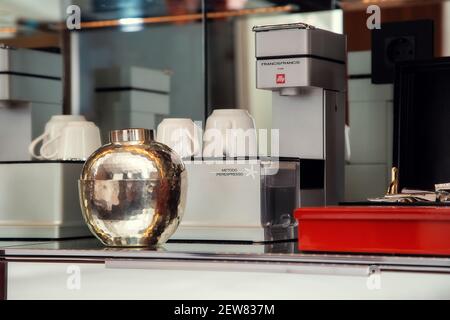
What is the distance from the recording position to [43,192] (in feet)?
6.62

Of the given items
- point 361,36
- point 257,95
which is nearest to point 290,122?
point 361,36

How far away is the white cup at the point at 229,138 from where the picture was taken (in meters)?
1.97

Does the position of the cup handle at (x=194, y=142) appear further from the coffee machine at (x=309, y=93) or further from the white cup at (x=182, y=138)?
the coffee machine at (x=309, y=93)

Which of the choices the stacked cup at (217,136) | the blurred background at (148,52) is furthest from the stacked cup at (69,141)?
the blurred background at (148,52)

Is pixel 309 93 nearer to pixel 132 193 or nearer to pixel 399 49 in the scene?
pixel 399 49

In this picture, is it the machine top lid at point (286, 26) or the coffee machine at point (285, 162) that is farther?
the machine top lid at point (286, 26)

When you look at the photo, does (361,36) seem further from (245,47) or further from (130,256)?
(130,256)

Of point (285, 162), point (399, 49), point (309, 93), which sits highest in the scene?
point (399, 49)

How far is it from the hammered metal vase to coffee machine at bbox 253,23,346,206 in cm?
38

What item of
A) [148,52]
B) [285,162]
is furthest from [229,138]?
[148,52]

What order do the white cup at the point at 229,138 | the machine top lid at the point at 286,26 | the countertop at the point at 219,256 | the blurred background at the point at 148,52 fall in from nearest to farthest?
the countertop at the point at 219,256 < the white cup at the point at 229,138 < the machine top lid at the point at 286,26 < the blurred background at the point at 148,52

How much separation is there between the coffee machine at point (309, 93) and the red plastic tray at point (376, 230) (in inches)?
18.2

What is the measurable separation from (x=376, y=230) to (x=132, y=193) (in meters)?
0.42

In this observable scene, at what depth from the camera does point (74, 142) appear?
215cm
